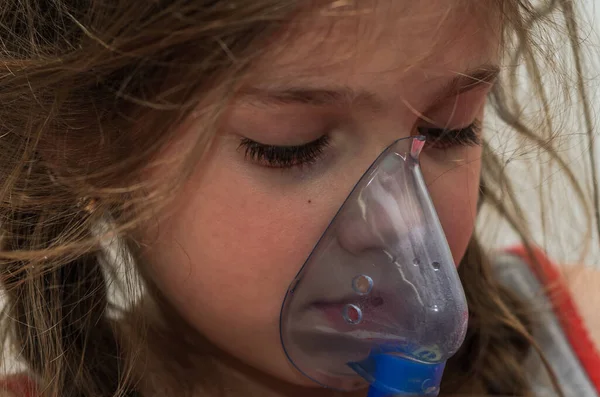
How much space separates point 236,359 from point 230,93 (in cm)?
27

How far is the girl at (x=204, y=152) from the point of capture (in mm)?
474

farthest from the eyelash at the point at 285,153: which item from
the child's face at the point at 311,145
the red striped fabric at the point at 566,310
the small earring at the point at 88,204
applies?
the red striped fabric at the point at 566,310

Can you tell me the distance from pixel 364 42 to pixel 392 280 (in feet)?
0.49

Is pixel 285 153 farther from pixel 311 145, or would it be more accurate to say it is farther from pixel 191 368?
pixel 191 368

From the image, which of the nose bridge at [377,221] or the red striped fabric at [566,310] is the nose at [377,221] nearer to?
the nose bridge at [377,221]

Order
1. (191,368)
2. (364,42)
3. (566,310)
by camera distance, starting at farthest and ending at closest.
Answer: (566,310) → (191,368) → (364,42)

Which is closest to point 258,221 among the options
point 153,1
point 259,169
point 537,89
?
point 259,169

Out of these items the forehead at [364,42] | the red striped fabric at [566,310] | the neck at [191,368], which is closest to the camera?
the forehead at [364,42]

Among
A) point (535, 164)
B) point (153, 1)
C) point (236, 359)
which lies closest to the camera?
point (153, 1)

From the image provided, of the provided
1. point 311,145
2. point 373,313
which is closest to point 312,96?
point 311,145

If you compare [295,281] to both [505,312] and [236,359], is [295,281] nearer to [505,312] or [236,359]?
[236,359]

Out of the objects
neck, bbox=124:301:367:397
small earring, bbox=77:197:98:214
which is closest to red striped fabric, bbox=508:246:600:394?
neck, bbox=124:301:367:397

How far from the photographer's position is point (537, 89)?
0.67 m

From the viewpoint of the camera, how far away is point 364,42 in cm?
47
